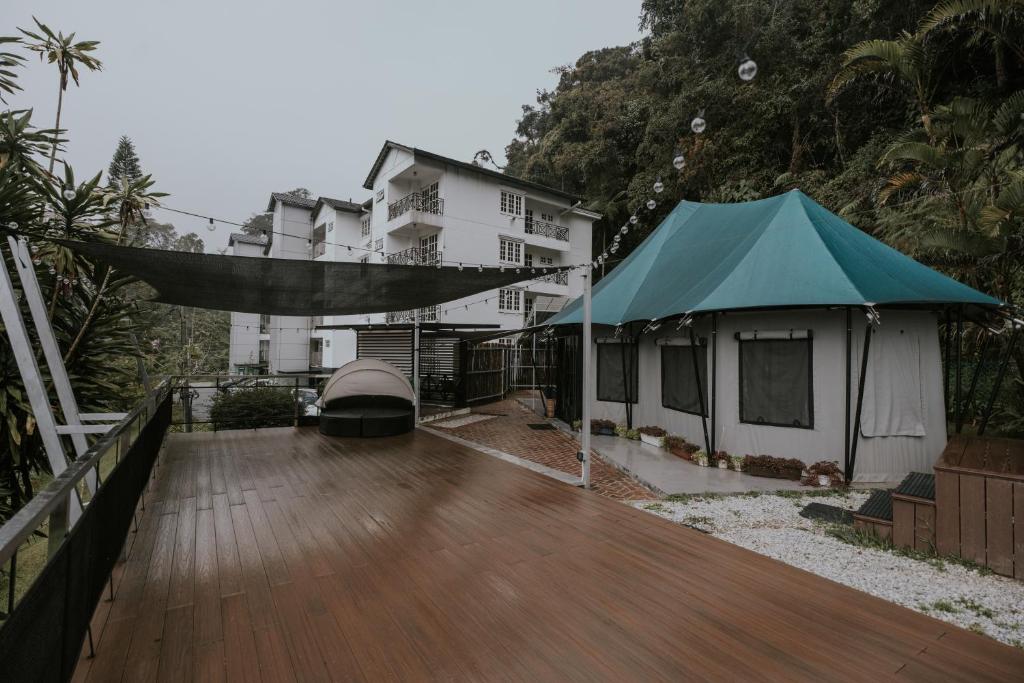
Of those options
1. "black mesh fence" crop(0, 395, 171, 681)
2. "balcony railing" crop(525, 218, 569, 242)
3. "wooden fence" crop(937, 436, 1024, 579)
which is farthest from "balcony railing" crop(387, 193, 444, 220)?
"wooden fence" crop(937, 436, 1024, 579)

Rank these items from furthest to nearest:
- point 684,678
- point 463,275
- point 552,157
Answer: point 552,157
point 463,275
point 684,678

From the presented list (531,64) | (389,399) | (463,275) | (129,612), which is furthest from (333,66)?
(129,612)

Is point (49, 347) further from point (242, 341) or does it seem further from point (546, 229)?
point (242, 341)

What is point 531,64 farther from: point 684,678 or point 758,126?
point 684,678

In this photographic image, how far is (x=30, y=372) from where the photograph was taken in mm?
2584

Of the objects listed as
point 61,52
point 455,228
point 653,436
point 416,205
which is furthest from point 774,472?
point 416,205

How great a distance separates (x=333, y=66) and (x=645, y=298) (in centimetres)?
3063

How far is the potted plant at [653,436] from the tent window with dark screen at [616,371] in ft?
2.59

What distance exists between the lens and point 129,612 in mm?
2486

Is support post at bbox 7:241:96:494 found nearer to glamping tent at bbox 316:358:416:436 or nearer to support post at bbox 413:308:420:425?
glamping tent at bbox 316:358:416:436

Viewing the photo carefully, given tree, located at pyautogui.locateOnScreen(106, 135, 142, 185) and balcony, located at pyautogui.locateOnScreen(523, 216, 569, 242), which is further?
tree, located at pyautogui.locateOnScreen(106, 135, 142, 185)

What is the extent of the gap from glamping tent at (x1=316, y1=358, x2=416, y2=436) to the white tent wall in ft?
17.2

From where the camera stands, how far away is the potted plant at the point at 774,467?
5.47m

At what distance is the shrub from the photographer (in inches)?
317
